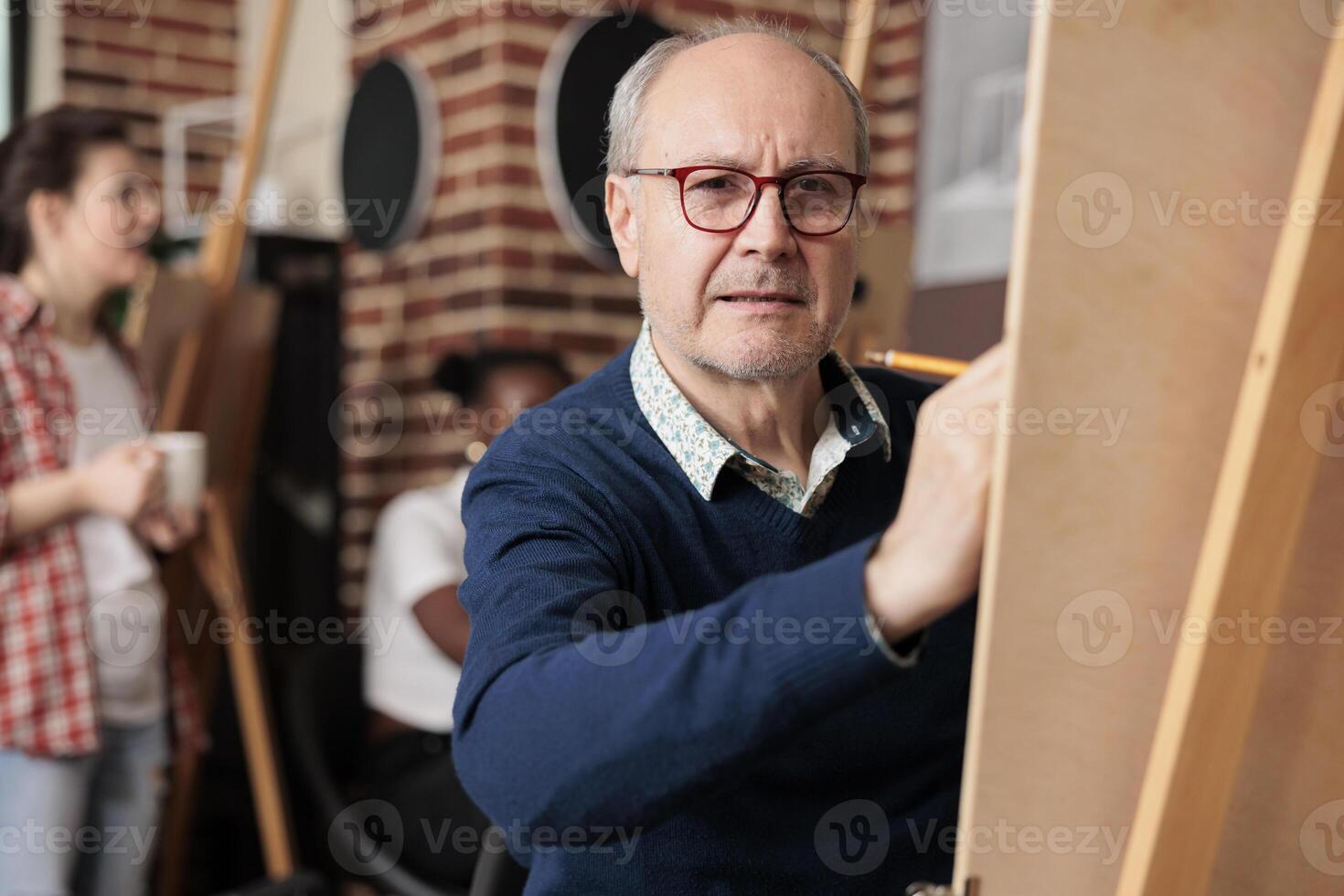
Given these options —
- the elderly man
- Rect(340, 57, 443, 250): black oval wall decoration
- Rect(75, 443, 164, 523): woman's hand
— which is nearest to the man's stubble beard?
the elderly man

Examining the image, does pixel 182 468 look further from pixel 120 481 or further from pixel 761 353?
pixel 761 353

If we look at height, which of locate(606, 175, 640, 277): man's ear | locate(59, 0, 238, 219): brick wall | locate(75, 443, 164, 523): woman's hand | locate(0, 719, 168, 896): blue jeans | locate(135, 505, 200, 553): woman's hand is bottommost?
locate(0, 719, 168, 896): blue jeans

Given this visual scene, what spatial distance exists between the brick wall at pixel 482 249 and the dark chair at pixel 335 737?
597 millimetres

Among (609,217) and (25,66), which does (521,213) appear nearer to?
(609,217)

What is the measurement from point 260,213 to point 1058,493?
3262 mm

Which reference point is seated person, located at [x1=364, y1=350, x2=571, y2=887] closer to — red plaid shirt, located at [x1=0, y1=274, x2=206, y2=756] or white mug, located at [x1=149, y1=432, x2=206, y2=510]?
white mug, located at [x1=149, y1=432, x2=206, y2=510]

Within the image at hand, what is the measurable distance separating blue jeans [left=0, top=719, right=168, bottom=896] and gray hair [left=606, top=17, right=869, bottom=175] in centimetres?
137

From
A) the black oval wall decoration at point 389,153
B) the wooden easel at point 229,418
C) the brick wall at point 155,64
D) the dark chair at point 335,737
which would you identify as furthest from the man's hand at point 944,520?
the brick wall at point 155,64

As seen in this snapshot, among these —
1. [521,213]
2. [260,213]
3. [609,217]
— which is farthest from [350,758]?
[260,213]

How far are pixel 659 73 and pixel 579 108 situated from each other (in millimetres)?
1577

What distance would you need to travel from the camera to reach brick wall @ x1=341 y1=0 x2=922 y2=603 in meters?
2.63

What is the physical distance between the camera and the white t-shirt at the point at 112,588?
6.76 ft

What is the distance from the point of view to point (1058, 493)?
2.30 ft

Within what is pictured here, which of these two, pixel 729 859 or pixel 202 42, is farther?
pixel 202 42
